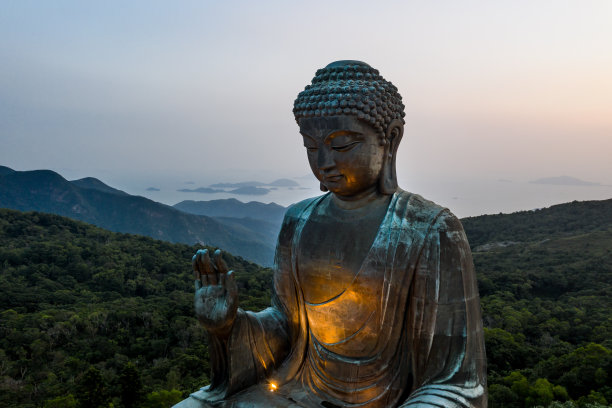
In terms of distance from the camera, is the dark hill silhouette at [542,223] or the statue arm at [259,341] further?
the dark hill silhouette at [542,223]

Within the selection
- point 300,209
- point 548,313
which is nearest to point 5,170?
point 548,313

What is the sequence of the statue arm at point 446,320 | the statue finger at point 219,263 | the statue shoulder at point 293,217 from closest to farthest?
the statue arm at point 446,320
the statue finger at point 219,263
the statue shoulder at point 293,217

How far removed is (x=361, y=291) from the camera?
155 inches

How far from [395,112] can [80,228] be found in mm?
60182

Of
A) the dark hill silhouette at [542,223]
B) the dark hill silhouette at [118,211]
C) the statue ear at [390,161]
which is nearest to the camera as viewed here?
the statue ear at [390,161]

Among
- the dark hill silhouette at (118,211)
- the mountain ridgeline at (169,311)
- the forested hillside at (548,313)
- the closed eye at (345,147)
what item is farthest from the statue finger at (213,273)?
the dark hill silhouette at (118,211)

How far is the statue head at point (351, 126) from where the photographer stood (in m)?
3.81

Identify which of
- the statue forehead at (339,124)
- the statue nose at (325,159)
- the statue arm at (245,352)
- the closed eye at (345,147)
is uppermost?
the statue forehead at (339,124)

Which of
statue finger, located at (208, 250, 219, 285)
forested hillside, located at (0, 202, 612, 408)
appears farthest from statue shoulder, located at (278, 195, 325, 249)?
forested hillside, located at (0, 202, 612, 408)

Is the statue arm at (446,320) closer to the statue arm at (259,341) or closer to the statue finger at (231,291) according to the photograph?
the statue arm at (259,341)

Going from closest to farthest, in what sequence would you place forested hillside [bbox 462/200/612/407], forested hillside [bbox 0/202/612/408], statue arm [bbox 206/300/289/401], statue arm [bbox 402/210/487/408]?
statue arm [bbox 402/210/487/408] < statue arm [bbox 206/300/289/401] < forested hillside [bbox 462/200/612/407] < forested hillside [bbox 0/202/612/408]

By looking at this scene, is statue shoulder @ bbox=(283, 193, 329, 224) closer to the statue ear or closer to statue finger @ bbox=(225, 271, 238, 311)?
the statue ear

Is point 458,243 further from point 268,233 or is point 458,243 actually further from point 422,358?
point 268,233

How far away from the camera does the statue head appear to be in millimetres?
3809
